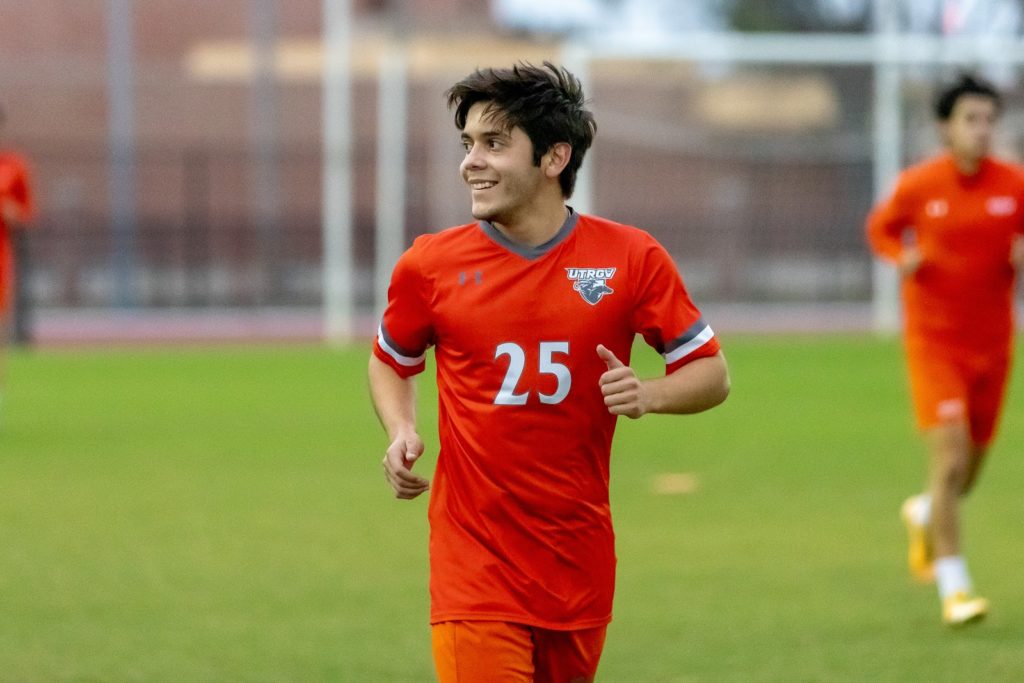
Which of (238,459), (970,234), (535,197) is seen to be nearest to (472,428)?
(535,197)

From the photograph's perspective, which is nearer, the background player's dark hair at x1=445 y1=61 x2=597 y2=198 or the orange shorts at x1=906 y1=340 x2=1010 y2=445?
the background player's dark hair at x1=445 y1=61 x2=597 y2=198

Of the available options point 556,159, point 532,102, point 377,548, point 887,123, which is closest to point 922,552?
point 377,548

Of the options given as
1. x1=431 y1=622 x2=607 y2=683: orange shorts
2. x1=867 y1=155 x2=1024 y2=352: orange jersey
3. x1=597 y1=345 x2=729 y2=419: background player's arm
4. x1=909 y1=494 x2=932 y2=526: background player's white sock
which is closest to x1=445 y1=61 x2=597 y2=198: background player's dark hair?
x1=597 y1=345 x2=729 y2=419: background player's arm

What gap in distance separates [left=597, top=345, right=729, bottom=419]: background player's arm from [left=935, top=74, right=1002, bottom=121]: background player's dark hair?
3312 millimetres

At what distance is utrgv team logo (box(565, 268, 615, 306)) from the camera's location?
4305 millimetres

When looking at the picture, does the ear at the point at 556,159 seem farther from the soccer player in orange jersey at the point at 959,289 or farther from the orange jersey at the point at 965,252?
the orange jersey at the point at 965,252

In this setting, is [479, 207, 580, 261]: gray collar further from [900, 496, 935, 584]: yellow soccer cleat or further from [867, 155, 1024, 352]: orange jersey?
[900, 496, 935, 584]: yellow soccer cleat

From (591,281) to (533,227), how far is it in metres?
0.20

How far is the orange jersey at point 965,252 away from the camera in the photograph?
7469 mm

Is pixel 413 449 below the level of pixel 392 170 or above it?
above

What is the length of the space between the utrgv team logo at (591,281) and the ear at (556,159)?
242 mm

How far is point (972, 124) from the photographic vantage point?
732 cm

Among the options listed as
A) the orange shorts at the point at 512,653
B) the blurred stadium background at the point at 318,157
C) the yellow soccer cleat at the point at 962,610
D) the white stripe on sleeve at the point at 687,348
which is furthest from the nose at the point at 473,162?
the blurred stadium background at the point at 318,157

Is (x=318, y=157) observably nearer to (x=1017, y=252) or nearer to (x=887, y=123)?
(x=887, y=123)
